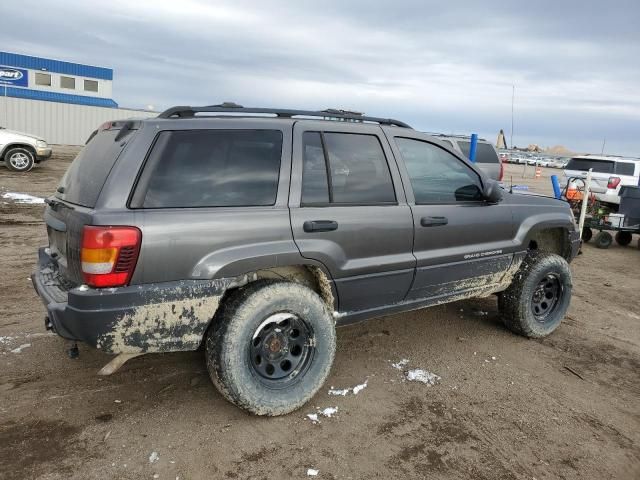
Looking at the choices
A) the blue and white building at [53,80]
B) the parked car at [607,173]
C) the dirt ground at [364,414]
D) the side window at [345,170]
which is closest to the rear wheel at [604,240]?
the parked car at [607,173]

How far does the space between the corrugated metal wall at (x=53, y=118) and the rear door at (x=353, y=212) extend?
23854 millimetres

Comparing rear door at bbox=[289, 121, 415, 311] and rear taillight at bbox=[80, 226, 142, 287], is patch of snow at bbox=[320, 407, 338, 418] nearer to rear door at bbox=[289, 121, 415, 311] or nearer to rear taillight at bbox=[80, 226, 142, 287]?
rear door at bbox=[289, 121, 415, 311]

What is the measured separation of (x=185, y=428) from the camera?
3.01 metres

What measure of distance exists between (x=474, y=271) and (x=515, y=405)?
109 centimetres

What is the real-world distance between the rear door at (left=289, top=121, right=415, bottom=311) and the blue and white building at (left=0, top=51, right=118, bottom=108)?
3708cm

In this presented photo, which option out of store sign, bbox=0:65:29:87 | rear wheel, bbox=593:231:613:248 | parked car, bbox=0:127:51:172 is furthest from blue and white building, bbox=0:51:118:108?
rear wheel, bbox=593:231:613:248

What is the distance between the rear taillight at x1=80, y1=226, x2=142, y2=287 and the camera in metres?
2.59

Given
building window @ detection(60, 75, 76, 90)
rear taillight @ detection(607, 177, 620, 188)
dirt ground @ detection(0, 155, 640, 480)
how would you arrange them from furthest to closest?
building window @ detection(60, 75, 76, 90)
rear taillight @ detection(607, 177, 620, 188)
dirt ground @ detection(0, 155, 640, 480)

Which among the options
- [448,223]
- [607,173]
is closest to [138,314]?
[448,223]

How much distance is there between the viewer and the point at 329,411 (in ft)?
10.7

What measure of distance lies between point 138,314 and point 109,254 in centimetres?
35

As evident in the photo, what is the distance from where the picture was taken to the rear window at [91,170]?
285 cm

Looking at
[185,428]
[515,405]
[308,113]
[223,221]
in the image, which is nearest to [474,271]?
[515,405]

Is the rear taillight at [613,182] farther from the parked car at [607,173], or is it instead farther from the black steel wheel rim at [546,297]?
the black steel wheel rim at [546,297]
